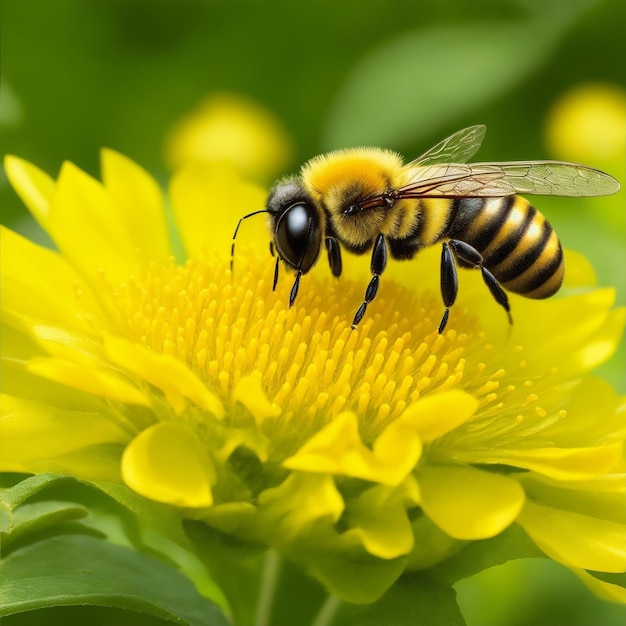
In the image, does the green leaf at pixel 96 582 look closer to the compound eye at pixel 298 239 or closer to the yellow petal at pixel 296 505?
the yellow petal at pixel 296 505

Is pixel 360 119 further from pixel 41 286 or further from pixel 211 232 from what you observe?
pixel 41 286

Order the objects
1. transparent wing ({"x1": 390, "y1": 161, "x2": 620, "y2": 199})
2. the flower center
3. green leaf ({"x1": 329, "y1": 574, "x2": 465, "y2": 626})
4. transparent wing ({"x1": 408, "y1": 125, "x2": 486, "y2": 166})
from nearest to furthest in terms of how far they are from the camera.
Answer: green leaf ({"x1": 329, "y1": 574, "x2": 465, "y2": 626}) < the flower center < transparent wing ({"x1": 390, "y1": 161, "x2": 620, "y2": 199}) < transparent wing ({"x1": 408, "y1": 125, "x2": 486, "y2": 166})

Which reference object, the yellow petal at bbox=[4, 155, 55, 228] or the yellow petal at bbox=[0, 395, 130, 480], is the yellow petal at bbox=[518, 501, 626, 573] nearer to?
the yellow petal at bbox=[0, 395, 130, 480]

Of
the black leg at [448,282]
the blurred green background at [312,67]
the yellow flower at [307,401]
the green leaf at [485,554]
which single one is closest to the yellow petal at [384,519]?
the yellow flower at [307,401]

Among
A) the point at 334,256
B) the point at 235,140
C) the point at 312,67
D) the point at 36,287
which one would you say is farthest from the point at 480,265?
the point at 312,67

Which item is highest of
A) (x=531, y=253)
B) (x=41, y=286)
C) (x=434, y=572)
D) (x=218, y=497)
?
(x=41, y=286)

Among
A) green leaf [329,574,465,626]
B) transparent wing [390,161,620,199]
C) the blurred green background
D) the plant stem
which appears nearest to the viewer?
green leaf [329,574,465,626]

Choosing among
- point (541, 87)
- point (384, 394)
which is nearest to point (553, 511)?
point (384, 394)

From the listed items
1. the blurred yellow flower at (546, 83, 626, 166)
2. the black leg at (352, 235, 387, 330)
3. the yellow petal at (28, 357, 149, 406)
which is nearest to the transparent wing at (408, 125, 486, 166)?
the black leg at (352, 235, 387, 330)
